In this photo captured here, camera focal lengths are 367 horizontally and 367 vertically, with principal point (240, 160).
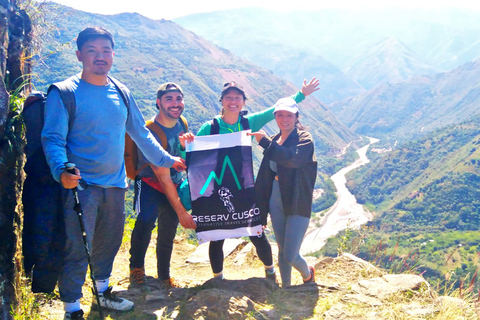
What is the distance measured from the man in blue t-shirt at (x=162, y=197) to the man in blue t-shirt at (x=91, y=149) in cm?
60

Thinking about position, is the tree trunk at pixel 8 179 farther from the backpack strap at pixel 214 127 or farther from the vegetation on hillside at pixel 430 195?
→ the vegetation on hillside at pixel 430 195

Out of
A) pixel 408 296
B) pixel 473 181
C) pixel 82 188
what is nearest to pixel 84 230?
pixel 82 188

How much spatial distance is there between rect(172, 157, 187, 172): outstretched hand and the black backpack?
47.2 inches

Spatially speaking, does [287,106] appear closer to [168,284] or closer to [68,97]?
[68,97]

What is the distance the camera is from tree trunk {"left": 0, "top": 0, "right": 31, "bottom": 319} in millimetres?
3002

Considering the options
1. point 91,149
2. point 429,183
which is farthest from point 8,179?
point 429,183

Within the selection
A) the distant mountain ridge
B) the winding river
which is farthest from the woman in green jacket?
the distant mountain ridge

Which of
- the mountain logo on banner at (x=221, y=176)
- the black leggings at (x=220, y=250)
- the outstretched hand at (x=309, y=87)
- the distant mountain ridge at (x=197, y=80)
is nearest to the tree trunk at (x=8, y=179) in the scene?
the mountain logo on banner at (x=221, y=176)

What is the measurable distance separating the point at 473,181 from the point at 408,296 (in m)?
105

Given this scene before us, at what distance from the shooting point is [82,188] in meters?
3.10

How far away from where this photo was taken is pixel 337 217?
295 ft

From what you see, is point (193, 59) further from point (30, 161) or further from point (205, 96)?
point (30, 161)

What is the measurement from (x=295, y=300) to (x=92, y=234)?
2.37m

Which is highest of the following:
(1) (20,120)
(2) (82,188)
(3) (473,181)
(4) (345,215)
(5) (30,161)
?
(1) (20,120)
